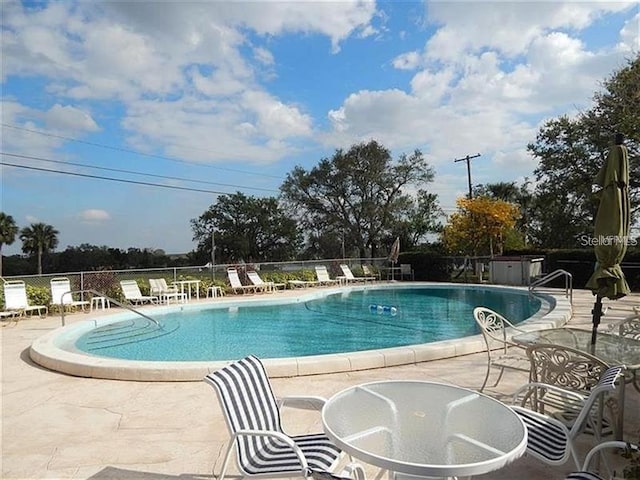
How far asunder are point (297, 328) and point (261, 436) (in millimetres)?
7667

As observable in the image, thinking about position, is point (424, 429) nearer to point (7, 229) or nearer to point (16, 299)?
point (16, 299)

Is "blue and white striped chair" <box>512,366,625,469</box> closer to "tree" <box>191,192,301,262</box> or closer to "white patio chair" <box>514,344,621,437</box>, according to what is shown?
"white patio chair" <box>514,344,621,437</box>

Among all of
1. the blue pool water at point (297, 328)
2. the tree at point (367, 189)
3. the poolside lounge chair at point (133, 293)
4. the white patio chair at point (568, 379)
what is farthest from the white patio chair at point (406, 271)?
→ the white patio chair at point (568, 379)

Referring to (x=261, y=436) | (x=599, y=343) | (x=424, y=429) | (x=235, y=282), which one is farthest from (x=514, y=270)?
(x=261, y=436)

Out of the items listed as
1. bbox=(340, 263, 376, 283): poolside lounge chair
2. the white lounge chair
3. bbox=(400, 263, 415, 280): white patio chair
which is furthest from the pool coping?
bbox=(400, 263, 415, 280): white patio chair

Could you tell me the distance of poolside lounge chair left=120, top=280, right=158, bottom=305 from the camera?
38.9 feet

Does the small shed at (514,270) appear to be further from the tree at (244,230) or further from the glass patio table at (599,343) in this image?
the tree at (244,230)

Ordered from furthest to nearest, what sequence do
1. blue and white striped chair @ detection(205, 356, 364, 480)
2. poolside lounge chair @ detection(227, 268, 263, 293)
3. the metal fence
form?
poolside lounge chair @ detection(227, 268, 263, 293) → the metal fence → blue and white striped chair @ detection(205, 356, 364, 480)

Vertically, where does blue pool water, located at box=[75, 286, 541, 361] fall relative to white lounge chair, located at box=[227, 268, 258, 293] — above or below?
below

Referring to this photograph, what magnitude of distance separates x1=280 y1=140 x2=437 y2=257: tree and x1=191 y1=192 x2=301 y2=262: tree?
5681 mm

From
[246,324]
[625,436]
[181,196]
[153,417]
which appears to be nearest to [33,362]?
[153,417]

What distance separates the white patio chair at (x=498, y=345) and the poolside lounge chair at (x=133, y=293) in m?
9.44

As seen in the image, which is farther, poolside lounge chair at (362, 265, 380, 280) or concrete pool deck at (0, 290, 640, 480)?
poolside lounge chair at (362, 265, 380, 280)

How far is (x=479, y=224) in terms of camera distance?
19.3 meters
